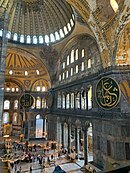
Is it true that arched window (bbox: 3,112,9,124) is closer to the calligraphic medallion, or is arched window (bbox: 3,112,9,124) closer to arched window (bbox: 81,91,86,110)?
arched window (bbox: 81,91,86,110)

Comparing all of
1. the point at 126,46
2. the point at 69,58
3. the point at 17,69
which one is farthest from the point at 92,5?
the point at 17,69

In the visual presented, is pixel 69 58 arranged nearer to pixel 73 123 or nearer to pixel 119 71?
pixel 73 123

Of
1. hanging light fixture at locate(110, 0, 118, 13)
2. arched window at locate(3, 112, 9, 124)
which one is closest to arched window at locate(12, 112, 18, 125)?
arched window at locate(3, 112, 9, 124)

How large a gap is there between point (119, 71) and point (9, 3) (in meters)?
13.2

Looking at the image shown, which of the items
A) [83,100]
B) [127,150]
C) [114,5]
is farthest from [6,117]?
[114,5]

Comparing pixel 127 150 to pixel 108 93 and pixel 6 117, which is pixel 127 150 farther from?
pixel 6 117

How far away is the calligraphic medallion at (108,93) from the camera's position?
7.98 meters

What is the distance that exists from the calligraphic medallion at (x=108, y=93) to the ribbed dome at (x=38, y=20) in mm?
8326

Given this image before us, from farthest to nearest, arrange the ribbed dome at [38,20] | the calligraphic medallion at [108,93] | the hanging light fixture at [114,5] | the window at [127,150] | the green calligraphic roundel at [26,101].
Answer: the green calligraphic roundel at [26,101]
the ribbed dome at [38,20]
the hanging light fixture at [114,5]
the window at [127,150]
the calligraphic medallion at [108,93]

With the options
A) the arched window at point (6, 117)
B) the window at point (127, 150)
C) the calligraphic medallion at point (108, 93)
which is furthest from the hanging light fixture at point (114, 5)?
the arched window at point (6, 117)

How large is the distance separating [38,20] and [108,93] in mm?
13392

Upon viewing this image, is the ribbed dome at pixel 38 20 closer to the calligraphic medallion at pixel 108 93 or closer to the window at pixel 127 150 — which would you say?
the calligraphic medallion at pixel 108 93

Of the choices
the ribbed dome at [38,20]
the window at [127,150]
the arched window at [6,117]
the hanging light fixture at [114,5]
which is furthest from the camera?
the arched window at [6,117]

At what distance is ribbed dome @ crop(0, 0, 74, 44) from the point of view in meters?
15.7
